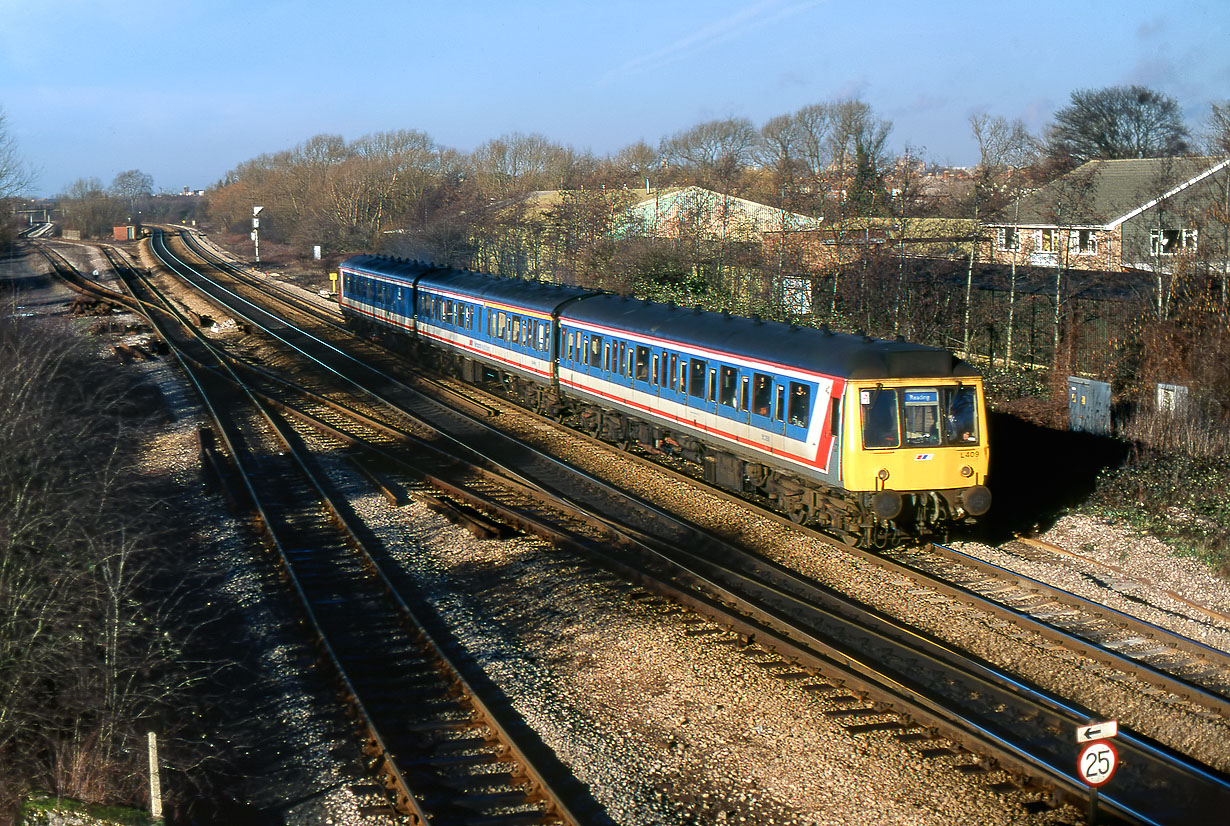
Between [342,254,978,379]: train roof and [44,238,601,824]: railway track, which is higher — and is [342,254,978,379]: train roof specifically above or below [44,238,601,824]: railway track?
above

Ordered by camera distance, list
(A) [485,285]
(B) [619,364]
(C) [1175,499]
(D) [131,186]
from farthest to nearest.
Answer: (D) [131,186] → (A) [485,285] → (B) [619,364] → (C) [1175,499]

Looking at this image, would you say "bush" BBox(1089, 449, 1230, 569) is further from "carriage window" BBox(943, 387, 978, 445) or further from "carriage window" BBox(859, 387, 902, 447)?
"carriage window" BBox(859, 387, 902, 447)

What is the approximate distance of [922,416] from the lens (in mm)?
13648

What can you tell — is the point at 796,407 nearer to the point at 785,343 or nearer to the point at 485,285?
the point at 785,343

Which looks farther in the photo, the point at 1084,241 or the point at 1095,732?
the point at 1084,241

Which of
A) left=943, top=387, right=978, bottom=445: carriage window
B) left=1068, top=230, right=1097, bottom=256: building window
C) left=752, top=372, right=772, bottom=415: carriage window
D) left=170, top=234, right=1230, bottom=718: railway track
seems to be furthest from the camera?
left=1068, top=230, right=1097, bottom=256: building window

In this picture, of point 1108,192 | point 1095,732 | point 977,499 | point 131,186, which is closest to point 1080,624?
point 977,499

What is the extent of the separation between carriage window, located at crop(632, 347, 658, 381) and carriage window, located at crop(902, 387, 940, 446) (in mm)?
6069

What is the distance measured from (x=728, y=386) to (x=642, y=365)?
121 inches

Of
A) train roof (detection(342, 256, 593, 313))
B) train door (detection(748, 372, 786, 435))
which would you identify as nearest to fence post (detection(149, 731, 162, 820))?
train door (detection(748, 372, 786, 435))

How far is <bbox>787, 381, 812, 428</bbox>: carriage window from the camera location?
14289 mm

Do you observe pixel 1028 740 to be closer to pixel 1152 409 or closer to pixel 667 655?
pixel 667 655

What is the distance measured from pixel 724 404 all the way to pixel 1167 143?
211 feet

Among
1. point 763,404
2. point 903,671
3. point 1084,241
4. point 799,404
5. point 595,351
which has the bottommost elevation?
point 903,671
